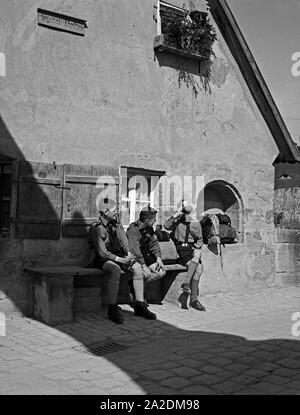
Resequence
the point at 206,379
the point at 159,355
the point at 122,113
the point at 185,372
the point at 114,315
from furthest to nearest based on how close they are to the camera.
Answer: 1. the point at 122,113
2. the point at 114,315
3. the point at 159,355
4. the point at 185,372
5. the point at 206,379

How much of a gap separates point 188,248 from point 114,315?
1961 millimetres

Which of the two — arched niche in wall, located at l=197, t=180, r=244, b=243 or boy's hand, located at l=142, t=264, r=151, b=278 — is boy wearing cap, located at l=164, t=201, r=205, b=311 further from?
arched niche in wall, located at l=197, t=180, r=244, b=243

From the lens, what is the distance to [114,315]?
720cm

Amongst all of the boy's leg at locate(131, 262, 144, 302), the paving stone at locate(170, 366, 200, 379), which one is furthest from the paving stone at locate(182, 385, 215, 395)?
the boy's leg at locate(131, 262, 144, 302)

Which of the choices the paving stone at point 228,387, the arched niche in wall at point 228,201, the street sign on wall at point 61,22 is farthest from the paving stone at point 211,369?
the street sign on wall at point 61,22

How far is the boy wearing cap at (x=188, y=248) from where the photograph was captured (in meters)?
8.30

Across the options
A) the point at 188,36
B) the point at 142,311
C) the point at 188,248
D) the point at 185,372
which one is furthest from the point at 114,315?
the point at 188,36

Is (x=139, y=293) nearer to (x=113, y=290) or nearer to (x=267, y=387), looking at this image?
(x=113, y=290)

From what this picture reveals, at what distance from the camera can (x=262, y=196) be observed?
10.9 m

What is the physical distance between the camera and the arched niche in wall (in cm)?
1047

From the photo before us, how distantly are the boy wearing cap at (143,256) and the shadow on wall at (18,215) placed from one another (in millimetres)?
1227

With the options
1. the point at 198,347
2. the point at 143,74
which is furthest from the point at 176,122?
the point at 198,347

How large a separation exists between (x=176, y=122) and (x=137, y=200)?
1.66m

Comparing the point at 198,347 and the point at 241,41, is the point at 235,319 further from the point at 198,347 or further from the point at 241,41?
the point at 241,41
